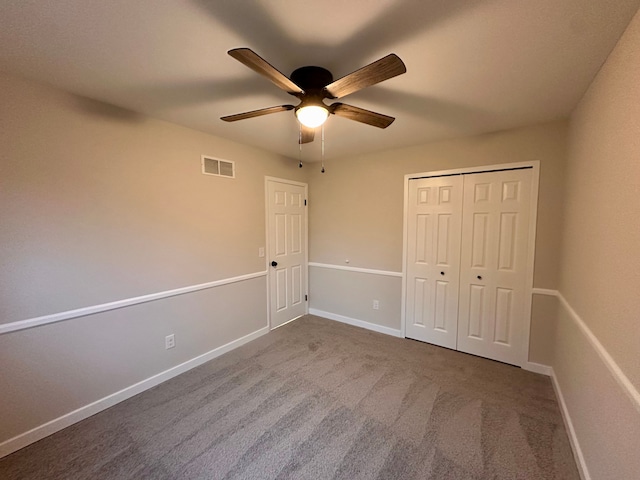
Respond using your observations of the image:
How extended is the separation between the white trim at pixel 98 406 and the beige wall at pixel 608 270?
3.01 meters

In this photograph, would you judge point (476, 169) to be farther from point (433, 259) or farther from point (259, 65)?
point (259, 65)

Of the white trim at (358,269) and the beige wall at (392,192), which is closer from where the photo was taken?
the beige wall at (392,192)

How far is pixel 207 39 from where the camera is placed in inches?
50.9

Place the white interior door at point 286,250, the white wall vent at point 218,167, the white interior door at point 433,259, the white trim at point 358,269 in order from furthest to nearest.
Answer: the white interior door at point 286,250, the white trim at point 358,269, the white interior door at point 433,259, the white wall vent at point 218,167

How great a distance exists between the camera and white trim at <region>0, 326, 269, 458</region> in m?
1.65

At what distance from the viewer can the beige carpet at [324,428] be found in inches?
59.6

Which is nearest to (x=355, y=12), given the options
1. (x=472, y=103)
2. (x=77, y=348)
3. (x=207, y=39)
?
(x=207, y=39)

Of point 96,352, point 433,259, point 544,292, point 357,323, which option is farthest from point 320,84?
point 357,323

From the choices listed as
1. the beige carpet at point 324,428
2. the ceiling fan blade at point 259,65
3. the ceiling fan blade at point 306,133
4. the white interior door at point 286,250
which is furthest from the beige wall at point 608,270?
the white interior door at point 286,250

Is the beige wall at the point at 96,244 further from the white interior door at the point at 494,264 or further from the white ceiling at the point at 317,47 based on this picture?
the white interior door at the point at 494,264

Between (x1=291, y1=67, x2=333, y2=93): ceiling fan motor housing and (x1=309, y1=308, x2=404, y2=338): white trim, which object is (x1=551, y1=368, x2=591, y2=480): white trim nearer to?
(x1=309, y1=308, x2=404, y2=338): white trim

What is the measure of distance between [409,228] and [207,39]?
265 centimetres

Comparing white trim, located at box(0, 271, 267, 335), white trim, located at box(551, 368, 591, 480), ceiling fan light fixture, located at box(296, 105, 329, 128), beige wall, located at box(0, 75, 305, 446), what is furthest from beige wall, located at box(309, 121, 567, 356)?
ceiling fan light fixture, located at box(296, 105, 329, 128)

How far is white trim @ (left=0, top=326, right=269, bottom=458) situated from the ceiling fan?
7.77ft
